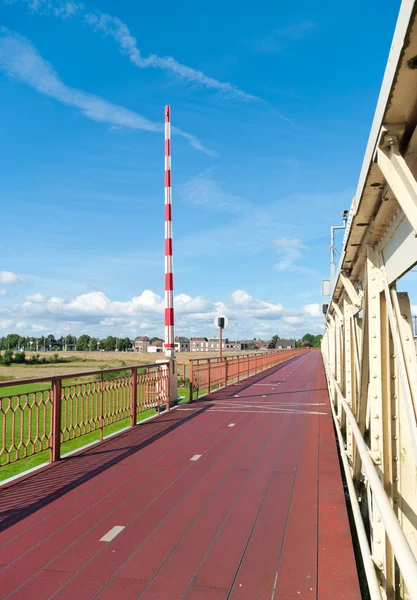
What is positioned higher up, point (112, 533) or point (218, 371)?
point (218, 371)

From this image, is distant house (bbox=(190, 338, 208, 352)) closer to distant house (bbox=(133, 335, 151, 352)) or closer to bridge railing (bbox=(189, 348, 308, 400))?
distant house (bbox=(133, 335, 151, 352))

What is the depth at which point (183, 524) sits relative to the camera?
409 cm

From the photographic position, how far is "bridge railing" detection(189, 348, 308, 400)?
43.3ft

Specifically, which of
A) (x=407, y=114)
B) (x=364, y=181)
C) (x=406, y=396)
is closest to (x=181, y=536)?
(x=406, y=396)

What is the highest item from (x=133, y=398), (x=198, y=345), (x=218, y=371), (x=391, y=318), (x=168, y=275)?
(x=168, y=275)

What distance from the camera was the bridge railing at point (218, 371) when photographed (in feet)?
43.3

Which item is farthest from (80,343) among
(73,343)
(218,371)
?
(218,371)

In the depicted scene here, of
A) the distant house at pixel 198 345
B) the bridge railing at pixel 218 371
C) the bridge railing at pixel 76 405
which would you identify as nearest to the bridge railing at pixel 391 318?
the bridge railing at pixel 76 405

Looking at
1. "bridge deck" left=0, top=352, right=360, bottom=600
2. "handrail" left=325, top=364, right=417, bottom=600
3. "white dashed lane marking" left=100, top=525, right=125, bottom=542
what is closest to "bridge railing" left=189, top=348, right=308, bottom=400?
"bridge deck" left=0, top=352, right=360, bottom=600

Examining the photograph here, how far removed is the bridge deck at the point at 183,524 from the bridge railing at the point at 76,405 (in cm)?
38

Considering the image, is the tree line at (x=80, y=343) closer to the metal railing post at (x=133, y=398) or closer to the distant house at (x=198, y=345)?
the distant house at (x=198, y=345)

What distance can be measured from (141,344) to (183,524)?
17613 cm

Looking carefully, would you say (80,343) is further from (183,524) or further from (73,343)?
(183,524)

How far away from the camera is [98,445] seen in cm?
710
